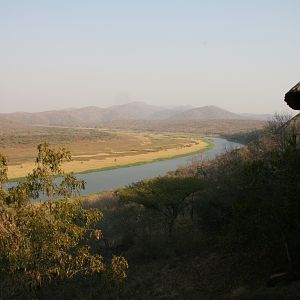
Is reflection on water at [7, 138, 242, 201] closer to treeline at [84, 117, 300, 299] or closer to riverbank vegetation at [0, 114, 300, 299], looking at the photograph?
treeline at [84, 117, 300, 299]

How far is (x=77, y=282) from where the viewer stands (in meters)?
20.8

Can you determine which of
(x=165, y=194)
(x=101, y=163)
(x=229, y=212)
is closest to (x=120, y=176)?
(x=101, y=163)

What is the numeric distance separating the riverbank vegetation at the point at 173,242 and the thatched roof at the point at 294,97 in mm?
1186

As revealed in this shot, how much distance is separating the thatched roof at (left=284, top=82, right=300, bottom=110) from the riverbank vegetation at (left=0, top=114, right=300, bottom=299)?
1.19 meters

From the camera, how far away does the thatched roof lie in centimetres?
1220

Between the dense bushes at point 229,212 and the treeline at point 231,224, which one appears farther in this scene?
the treeline at point 231,224

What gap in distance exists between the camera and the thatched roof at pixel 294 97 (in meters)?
12.2

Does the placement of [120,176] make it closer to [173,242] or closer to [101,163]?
[101,163]

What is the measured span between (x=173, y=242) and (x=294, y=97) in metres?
13.1

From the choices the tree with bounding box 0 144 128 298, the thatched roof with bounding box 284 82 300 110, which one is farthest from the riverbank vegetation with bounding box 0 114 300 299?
the thatched roof with bounding box 284 82 300 110

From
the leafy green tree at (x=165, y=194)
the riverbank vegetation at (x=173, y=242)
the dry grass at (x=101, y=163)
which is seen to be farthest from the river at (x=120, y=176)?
the leafy green tree at (x=165, y=194)

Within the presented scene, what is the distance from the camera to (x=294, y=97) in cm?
1245

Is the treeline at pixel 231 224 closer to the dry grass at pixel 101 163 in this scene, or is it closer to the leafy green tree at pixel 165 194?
the leafy green tree at pixel 165 194

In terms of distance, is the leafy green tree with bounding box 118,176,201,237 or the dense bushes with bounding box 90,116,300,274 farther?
the leafy green tree with bounding box 118,176,201,237
